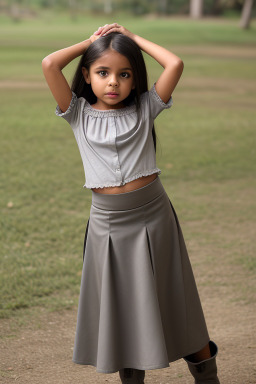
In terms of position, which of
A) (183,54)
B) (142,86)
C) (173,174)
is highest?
(142,86)

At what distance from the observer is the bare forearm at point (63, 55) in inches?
107

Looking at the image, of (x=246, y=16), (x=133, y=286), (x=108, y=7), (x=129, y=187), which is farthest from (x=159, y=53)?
(x=108, y=7)

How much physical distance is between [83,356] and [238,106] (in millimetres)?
10948

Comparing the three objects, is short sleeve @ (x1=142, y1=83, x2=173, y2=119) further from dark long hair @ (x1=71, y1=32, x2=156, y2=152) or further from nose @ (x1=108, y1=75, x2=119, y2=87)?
nose @ (x1=108, y1=75, x2=119, y2=87)

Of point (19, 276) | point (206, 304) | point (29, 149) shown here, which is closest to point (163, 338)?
point (206, 304)

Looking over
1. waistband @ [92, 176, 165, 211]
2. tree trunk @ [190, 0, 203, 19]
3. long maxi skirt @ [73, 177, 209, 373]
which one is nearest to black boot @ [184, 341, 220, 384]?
long maxi skirt @ [73, 177, 209, 373]

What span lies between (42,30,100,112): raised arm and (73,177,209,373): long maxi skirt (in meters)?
0.42

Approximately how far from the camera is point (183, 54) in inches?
934

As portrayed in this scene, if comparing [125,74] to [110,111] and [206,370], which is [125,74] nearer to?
[110,111]

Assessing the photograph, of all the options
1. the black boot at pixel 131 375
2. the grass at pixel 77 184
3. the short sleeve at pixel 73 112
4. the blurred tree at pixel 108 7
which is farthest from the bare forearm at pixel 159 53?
the blurred tree at pixel 108 7

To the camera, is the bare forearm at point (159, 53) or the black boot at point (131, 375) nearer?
the bare forearm at point (159, 53)

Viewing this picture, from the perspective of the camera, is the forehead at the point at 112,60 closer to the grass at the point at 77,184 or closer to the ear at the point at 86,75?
the ear at the point at 86,75

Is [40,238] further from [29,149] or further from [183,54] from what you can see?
[183,54]

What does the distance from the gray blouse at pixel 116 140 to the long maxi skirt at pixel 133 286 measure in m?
0.08
